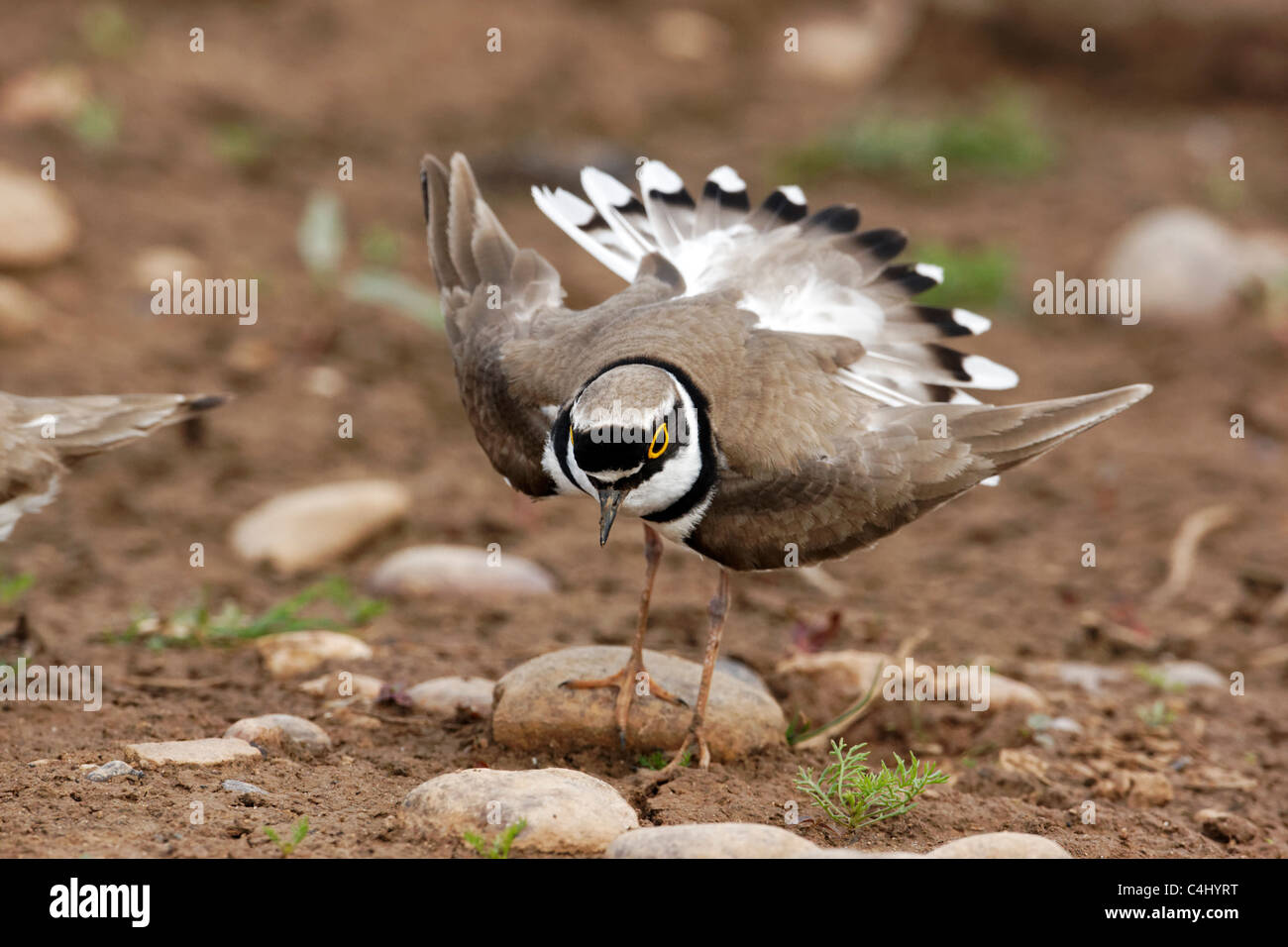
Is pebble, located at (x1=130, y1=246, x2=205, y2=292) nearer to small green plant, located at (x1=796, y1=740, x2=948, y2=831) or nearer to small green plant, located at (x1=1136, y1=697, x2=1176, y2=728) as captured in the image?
small green plant, located at (x1=796, y1=740, x2=948, y2=831)

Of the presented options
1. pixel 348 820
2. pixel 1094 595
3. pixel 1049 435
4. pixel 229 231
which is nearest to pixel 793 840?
pixel 348 820

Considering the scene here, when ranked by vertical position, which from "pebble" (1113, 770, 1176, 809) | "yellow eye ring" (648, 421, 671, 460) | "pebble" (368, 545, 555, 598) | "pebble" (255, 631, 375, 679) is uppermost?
"yellow eye ring" (648, 421, 671, 460)

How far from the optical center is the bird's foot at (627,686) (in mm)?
4785

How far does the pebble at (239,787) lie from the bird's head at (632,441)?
1.24 meters

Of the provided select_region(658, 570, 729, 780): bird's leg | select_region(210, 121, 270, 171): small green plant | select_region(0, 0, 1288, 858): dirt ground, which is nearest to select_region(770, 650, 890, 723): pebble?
select_region(0, 0, 1288, 858): dirt ground

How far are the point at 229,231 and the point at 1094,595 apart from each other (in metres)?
6.11

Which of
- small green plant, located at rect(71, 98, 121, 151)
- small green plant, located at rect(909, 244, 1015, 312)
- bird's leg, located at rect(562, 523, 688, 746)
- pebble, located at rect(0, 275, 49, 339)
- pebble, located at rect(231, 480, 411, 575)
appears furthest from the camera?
small green plant, located at rect(71, 98, 121, 151)

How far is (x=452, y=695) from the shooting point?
5.22 m

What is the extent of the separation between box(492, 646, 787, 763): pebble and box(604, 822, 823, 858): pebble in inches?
40.4

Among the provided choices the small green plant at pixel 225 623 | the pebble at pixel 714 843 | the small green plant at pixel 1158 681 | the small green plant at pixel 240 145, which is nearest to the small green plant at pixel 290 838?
the pebble at pixel 714 843

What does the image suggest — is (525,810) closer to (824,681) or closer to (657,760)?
(657,760)

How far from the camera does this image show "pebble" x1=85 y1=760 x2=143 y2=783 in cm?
425

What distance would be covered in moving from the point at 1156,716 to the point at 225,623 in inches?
144

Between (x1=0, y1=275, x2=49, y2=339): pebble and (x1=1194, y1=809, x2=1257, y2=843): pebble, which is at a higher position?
(x1=0, y1=275, x2=49, y2=339): pebble
